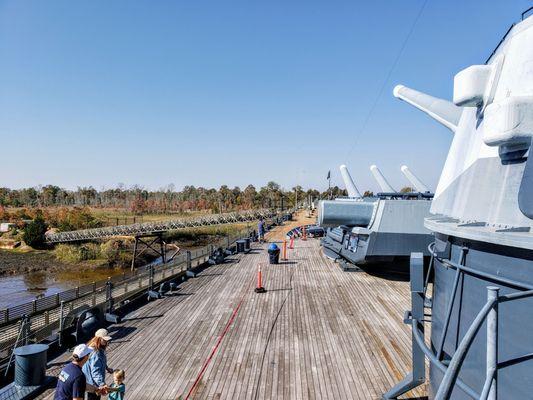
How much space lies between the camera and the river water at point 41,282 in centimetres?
2898

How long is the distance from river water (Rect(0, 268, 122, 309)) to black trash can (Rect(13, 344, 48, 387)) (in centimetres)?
2538

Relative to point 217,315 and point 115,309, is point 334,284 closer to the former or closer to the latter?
point 217,315

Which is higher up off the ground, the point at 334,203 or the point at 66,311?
the point at 334,203

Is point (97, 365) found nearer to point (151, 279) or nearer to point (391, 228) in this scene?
point (151, 279)

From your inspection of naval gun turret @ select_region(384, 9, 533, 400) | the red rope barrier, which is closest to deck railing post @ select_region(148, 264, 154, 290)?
the red rope barrier

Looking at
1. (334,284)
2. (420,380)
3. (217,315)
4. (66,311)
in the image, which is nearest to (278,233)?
(334,284)

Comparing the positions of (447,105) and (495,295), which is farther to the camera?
(447,105)

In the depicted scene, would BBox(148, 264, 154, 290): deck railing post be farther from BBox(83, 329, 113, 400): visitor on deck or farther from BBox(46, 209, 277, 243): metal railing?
BBox(46, 209, 277, 243): metal railing

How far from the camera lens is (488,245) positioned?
346 cm

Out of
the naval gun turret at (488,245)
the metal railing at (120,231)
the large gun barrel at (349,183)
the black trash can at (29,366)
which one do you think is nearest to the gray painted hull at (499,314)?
the naval gun turret at (488,245)

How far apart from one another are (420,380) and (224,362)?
3.93 metres

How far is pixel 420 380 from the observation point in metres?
5.30

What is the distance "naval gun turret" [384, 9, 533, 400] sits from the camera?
291 centimetres

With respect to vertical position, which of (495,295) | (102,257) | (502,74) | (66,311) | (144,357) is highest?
(502,74)
